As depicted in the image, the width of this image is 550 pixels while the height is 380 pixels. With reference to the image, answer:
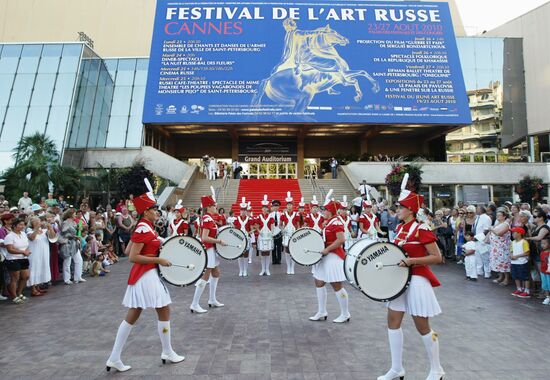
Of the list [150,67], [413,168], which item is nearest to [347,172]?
[413,168]

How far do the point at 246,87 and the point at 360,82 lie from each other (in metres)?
9.16

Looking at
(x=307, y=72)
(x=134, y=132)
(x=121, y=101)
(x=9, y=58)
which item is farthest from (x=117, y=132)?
→ (x=307, y=72)

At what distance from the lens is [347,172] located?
1071 inches

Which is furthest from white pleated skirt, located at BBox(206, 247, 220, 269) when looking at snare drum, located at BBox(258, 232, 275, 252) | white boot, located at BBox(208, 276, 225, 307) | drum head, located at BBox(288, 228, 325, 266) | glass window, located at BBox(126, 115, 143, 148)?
glass window, located at BBox(126, 115, 143, 148)

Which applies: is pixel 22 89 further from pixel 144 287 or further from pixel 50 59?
pixel 144 287

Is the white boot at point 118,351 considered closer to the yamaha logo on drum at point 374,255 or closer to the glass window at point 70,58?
the yamaha logo on drum at point 374,255

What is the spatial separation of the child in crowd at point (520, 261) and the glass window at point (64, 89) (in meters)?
29.8

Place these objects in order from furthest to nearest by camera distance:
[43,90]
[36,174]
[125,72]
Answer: [125,72] < [43,90] < [36,174]

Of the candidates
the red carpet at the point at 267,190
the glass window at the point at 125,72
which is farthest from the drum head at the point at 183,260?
the glass window at the point at 125,72

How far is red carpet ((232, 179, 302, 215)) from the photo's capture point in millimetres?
24438

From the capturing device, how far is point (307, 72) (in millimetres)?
29250

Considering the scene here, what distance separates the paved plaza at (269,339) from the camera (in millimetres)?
4387

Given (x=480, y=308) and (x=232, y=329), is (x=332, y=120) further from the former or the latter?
(x=232, y=329)

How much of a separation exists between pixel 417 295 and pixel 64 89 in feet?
104
